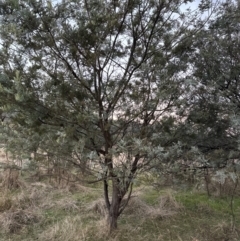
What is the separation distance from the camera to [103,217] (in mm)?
4082

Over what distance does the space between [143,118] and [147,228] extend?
1.55 metres

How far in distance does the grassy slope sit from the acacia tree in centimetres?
75

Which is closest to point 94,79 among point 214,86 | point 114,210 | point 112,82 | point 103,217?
point 112,82

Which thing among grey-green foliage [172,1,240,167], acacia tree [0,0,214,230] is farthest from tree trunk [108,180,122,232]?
grey-green foliage [172,1,240,167]

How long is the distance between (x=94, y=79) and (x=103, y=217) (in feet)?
6.59

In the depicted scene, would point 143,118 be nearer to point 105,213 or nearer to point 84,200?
point 105,213

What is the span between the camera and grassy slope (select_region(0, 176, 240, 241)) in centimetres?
356

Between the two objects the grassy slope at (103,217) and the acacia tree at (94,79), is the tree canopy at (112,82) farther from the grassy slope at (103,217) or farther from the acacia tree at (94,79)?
the grassy slope at (103,217)

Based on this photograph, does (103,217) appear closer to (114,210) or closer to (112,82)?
(114,210)

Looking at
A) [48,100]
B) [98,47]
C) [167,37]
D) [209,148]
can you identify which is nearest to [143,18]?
[167,37]

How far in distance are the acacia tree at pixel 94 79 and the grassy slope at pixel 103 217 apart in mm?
745

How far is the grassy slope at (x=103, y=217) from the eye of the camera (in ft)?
11.7

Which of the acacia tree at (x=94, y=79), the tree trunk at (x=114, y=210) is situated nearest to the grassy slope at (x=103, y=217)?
the tree trunk at (x=114, y=210)

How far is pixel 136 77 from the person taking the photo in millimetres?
3289
